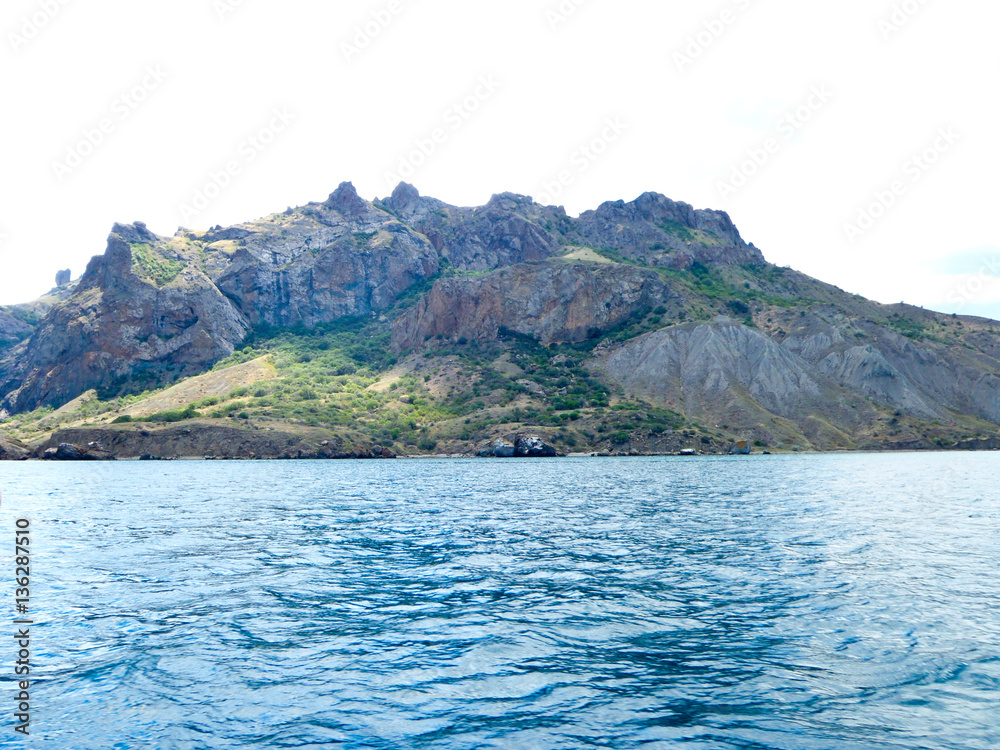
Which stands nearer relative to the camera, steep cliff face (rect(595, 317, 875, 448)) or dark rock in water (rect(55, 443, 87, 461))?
dark rock in water (rect(55, 443, 87, 461))

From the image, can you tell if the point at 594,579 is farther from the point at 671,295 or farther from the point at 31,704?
the point at 671,295

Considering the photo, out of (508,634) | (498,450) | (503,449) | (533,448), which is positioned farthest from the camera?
(498,450)

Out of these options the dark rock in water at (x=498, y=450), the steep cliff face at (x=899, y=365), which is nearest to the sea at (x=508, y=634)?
the dark rock in water at (x=498, y=450)

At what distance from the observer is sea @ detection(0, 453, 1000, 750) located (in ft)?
40.9

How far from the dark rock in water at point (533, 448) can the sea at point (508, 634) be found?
308 feet

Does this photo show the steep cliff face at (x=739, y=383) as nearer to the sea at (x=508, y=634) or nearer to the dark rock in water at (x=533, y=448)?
the dark rock in water at (x=533, y=448)

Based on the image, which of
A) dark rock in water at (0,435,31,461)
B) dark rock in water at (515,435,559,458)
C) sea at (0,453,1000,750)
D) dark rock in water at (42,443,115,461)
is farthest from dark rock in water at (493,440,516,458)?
dark rock in water at (0,435,31,461)

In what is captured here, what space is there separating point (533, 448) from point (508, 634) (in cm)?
11587

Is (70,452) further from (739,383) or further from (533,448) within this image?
(739,383)

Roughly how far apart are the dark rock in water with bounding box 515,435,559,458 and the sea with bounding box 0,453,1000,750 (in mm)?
93948

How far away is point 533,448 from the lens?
437ft

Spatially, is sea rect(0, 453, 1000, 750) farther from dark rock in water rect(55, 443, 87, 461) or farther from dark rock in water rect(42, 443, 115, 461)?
dark rock in water rect(55, 443, 87, 461)

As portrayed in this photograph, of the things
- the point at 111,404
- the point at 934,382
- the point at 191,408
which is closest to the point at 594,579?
the point at 191,408

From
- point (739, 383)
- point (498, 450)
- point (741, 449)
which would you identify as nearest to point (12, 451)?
point (498, 450)
